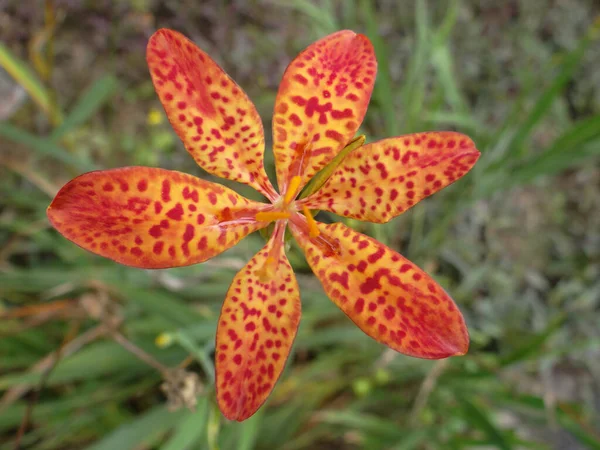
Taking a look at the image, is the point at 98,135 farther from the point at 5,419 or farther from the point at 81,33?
the point at 5,419

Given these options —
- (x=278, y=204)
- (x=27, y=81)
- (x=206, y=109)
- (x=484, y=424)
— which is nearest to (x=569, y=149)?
(x=484, y=424)

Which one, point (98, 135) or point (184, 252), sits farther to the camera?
point (98, 135)

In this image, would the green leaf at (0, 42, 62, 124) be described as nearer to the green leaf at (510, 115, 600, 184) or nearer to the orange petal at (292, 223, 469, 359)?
the orange petal at (292, 223, 469, 359)

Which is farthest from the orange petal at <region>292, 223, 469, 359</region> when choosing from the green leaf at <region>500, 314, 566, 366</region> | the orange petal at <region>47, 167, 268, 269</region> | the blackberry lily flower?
the green leaf at <region>500, 314, 566, 366</region>

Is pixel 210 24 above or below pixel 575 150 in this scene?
below

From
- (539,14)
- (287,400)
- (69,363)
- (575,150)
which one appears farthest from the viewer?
(539,14)

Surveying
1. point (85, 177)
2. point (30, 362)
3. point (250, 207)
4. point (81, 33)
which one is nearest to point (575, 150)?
point (250, 207)
